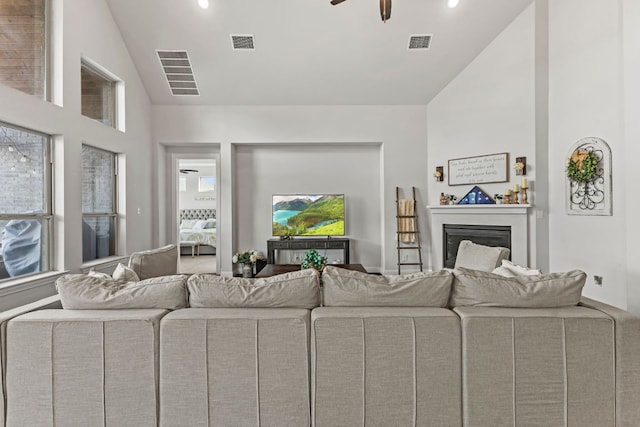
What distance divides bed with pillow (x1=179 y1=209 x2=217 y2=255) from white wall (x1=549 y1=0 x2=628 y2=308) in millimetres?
6857

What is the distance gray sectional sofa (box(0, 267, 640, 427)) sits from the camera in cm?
165

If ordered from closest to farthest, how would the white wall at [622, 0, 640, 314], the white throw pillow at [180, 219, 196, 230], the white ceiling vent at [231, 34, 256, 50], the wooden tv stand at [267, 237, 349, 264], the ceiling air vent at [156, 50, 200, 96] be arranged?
the white wall at [622, 0, 640, 314] < the white ceiling vent at [231, 34, 256, 50] < the ceiling air vent at [156, 50, 200, 96] < the wooden tv stand at [267, 237, 349, 264] < the white throw pillow at [180, 219, 196, 230]

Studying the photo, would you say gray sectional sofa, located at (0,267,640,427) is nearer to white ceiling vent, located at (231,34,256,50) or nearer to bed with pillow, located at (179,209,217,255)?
white ceiling vent, located at (231,34,256,50)

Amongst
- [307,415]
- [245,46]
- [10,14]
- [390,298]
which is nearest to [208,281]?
[307,415]

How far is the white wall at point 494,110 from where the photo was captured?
15.7 feet

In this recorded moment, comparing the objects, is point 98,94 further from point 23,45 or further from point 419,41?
point 419,41

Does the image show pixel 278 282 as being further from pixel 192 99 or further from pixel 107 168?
pixel 192 99

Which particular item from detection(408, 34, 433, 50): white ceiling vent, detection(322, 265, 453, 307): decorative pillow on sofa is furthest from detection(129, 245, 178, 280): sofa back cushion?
detection(408, 34, 433, 50): white ceiling vent

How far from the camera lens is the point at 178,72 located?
561 centimetres

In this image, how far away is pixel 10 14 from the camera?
338cm

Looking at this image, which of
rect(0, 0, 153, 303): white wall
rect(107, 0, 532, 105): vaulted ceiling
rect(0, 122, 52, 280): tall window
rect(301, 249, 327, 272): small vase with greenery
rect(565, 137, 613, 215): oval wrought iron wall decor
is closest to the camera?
rect(0, 122, 52, 280): tall window

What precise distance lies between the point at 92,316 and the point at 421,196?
18.4ft

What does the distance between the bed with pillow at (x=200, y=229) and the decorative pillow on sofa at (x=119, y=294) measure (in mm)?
6610

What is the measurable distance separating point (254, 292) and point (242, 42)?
14.7 ft
